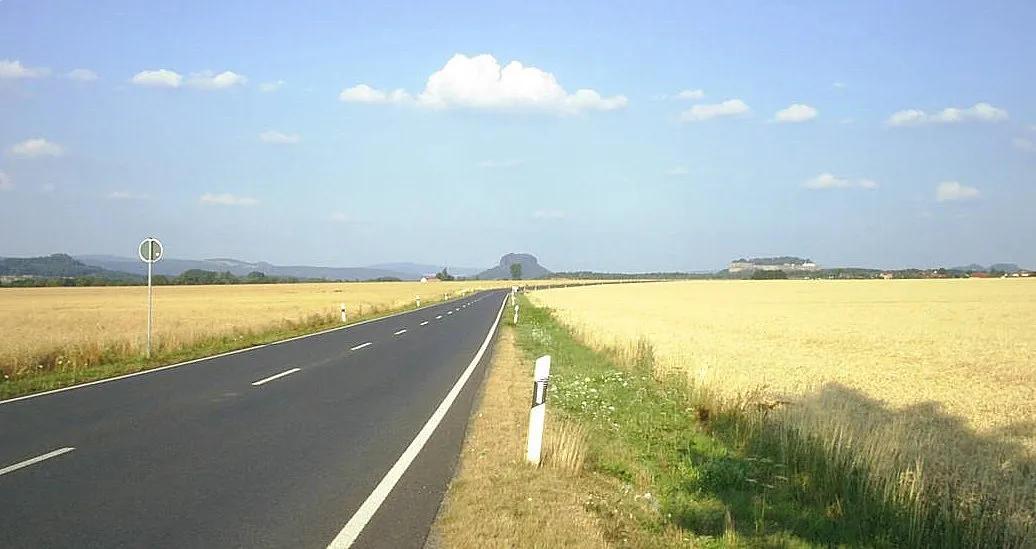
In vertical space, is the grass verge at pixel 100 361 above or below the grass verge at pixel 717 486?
below

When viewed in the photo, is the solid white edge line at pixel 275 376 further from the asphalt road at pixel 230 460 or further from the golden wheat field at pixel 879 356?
the golden wheat field at pixel 879 356

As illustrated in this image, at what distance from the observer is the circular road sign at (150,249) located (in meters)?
21.6

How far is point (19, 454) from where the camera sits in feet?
26.7

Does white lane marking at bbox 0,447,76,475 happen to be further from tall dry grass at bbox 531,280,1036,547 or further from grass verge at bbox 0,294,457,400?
tall dry grass at bbox 531,280,1036,547

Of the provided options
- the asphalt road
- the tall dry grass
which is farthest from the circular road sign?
the tall dry grass

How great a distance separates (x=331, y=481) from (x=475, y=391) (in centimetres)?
643

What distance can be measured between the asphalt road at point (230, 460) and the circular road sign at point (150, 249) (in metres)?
6.87

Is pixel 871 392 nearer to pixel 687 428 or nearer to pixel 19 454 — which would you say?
pixel 687 428

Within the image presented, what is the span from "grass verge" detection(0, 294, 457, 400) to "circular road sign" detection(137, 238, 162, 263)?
2.45 metres

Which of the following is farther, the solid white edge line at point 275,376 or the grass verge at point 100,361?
the grass verge at point 100,361

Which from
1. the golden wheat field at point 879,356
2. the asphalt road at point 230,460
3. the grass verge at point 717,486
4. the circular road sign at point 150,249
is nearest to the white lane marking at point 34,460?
the asphalt road at point 230,460

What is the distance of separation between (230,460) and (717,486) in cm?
490

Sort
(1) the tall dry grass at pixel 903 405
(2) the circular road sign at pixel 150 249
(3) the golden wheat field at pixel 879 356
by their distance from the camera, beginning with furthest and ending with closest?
(2) the circular road sign at pixel 150 249, (3) the golden wheat field at pixel 879 356, (1) the tall dry grass at pixel 903 405

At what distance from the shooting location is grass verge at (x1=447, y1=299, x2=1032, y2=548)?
608 cm
